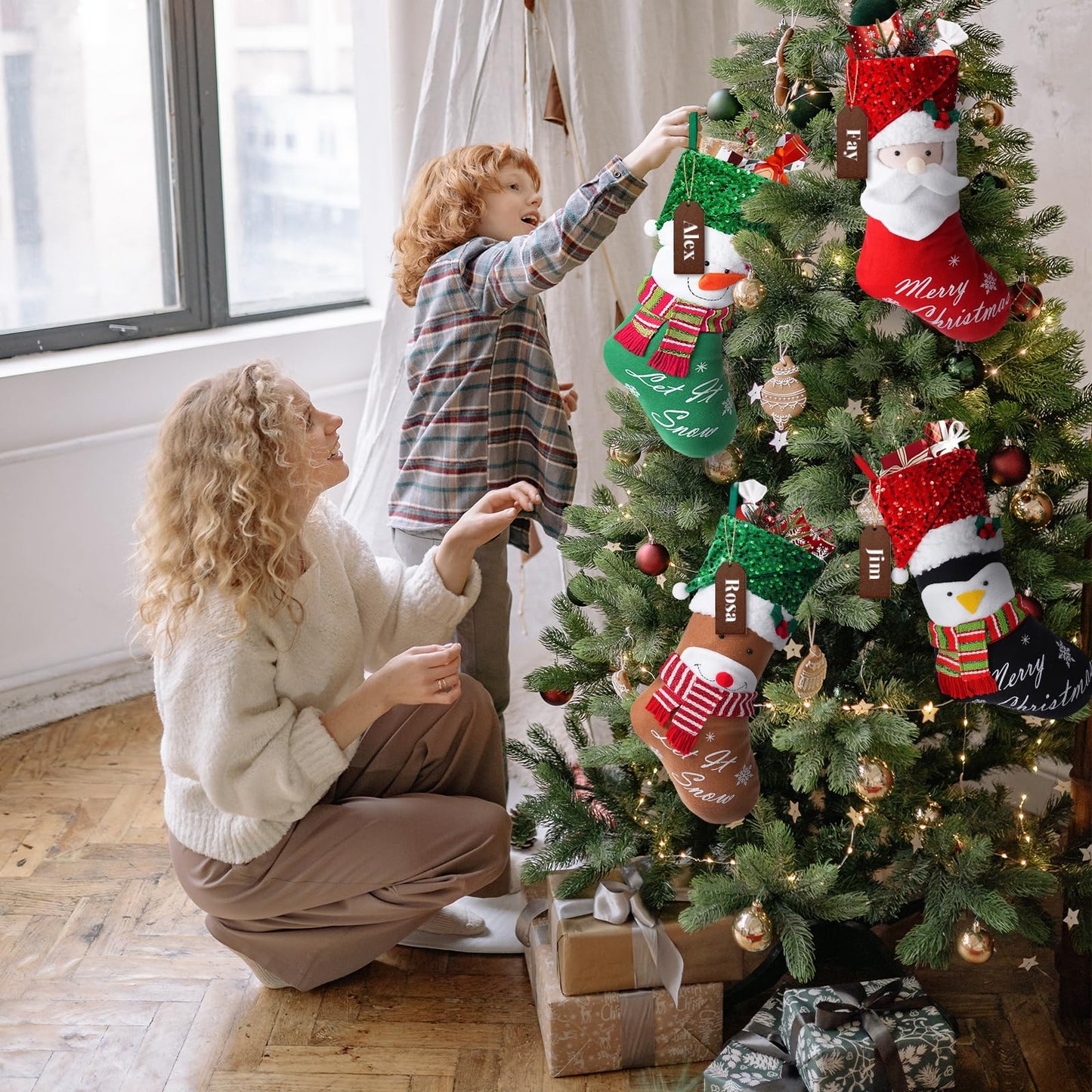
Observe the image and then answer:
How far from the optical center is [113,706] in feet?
9.50

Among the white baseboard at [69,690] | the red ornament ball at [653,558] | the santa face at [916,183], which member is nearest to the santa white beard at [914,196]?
the santa face at [916,183]

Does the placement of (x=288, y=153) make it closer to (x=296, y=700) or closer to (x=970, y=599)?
(x=296, y=700)

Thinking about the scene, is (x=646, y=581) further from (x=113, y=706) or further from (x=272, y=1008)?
(x=113, y=706)

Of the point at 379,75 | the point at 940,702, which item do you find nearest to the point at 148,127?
the point at 379,75

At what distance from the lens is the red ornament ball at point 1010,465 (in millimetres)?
1497

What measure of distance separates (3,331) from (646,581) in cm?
180

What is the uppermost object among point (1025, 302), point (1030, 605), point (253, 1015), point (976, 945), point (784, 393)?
point (1025, 302)

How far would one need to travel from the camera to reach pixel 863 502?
1.48m

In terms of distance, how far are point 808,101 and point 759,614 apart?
2.06 ft

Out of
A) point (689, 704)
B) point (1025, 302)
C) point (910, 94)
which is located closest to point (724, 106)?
point (910, 94)

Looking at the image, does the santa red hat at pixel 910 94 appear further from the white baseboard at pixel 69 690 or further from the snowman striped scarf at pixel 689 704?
the white baseboard at pixel 69 690

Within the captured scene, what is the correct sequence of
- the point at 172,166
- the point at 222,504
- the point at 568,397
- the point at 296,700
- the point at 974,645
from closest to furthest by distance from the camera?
the point at 974,645 < the point at 222,504 < the point at 296,700 < the point at 568,397 < the point at 172,166

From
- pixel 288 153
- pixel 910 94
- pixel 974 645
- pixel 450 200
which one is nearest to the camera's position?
pixel 910 94

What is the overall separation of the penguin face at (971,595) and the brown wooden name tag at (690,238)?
1.62 feet
